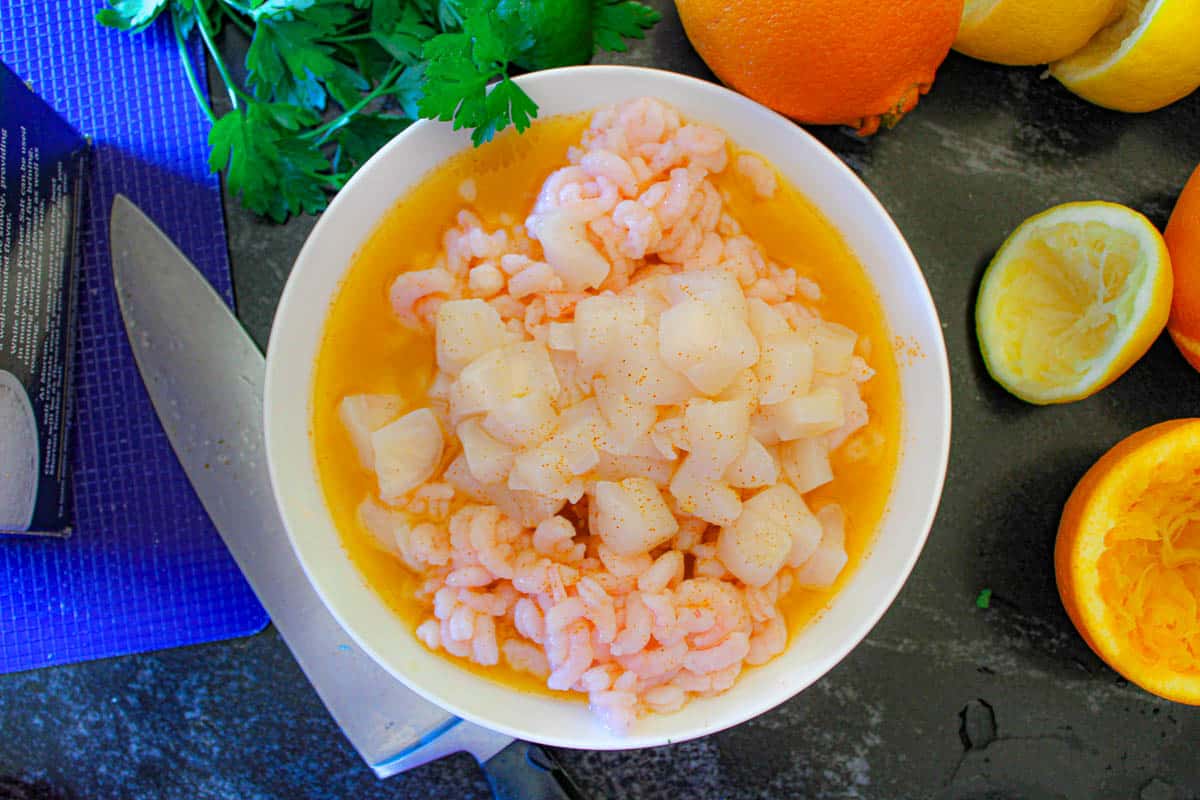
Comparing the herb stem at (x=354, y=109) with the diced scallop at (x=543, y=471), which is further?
the herb stem at (x=354, y=109)

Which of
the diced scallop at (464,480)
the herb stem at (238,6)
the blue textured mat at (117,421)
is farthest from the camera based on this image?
the blue textured mat at (117,421)

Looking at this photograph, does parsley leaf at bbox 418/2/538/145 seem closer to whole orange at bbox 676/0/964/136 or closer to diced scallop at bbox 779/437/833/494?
whole orange at bbox 676/0/964/136

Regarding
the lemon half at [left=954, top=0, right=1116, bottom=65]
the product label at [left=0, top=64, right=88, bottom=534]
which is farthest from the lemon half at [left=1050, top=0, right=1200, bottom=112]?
the product label at [left=0, top=64, right=88, bottom=534]

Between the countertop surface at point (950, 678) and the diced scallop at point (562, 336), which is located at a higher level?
the diced scallop at point (562, 336)

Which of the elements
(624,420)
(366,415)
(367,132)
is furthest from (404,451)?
(367,132)

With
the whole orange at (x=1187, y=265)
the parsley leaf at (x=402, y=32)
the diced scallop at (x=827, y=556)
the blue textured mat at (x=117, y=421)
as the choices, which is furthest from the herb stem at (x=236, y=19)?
the whole orange at (x=1187, y=265)

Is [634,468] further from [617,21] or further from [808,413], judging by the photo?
[617,21]

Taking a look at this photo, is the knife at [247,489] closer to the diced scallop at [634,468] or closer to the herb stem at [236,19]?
the herb stem at [236,19]
